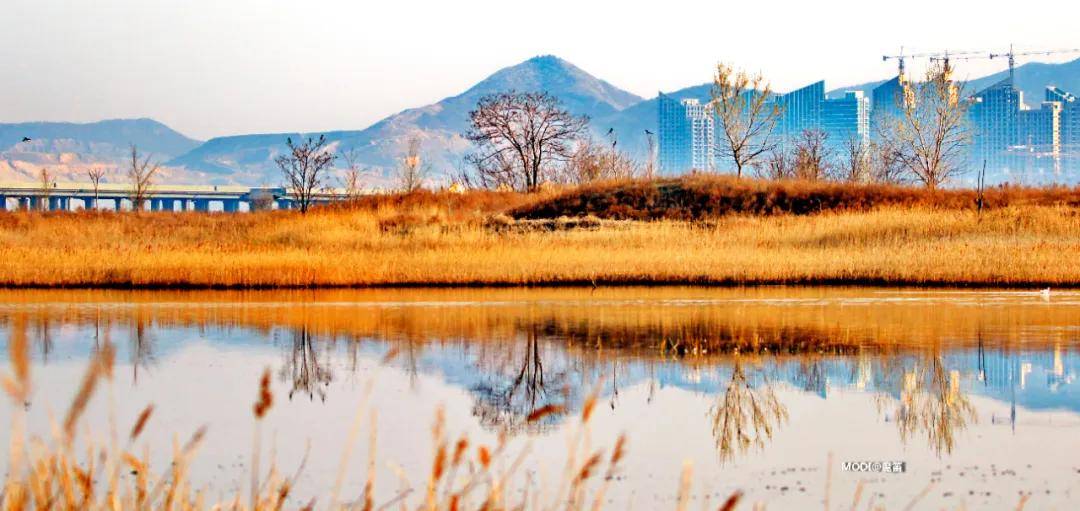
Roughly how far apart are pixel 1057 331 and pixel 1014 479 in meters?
9.62

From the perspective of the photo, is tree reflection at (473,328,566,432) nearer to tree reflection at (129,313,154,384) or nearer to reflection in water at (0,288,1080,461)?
reflection in water at (0,288,1080,461)

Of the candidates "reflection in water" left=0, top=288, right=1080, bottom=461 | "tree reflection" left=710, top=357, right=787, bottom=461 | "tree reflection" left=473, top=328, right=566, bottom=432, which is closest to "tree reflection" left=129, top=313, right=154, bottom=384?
"reflection in water" left=0, top=288, right=1080, bottom=461

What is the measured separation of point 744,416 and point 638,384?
2.05 metres

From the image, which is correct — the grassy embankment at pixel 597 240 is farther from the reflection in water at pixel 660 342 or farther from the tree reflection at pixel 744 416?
the tree reflection at pixel 744 416

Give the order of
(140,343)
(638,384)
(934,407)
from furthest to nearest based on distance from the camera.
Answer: (140,343) → (638,384) → (934,407)

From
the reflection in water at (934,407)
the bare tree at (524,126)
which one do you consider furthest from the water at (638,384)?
the bare tree at (524,126)

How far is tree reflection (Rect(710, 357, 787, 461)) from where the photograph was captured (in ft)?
34.1

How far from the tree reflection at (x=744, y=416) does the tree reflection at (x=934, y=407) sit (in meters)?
1.06

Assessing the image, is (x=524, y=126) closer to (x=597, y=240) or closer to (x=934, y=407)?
(x=597, y=240)

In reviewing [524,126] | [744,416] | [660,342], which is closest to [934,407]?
[744,416]

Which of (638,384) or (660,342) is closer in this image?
(638,384)

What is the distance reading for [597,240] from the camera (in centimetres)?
3438

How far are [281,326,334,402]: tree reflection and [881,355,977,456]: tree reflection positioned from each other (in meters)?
5.33

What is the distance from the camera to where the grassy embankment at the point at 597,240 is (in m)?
27.7
